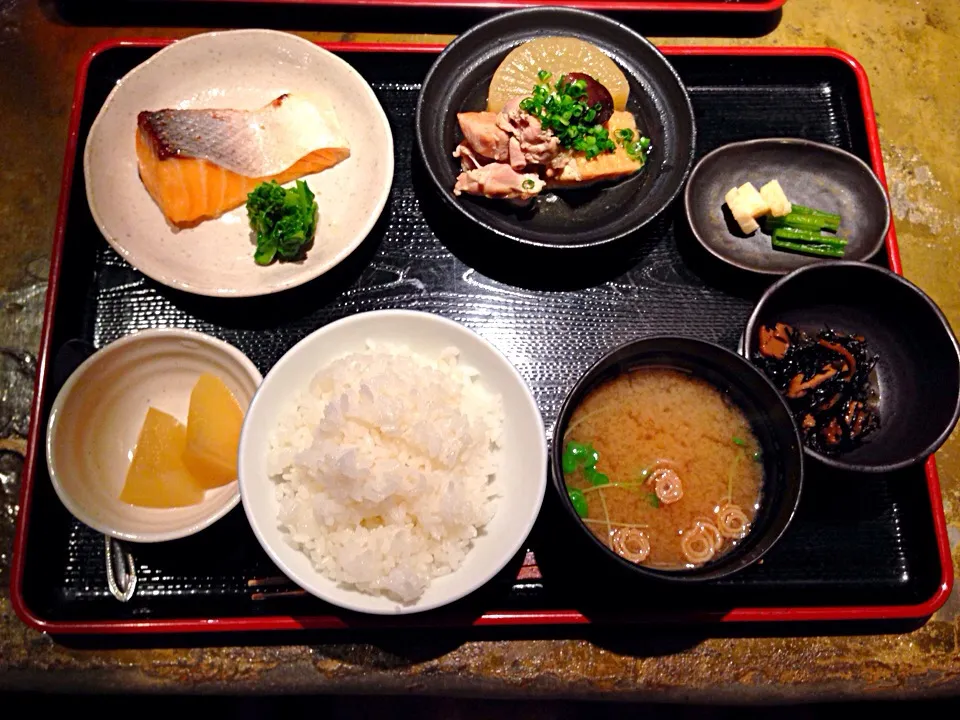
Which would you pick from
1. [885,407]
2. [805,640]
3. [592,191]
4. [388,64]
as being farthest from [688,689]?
[388,64]

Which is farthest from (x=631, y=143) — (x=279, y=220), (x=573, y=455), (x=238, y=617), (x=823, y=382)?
(x=238, y=617)

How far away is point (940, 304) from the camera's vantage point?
2.94 metres

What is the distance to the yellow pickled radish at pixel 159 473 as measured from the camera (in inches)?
90.4

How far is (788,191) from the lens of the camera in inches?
111

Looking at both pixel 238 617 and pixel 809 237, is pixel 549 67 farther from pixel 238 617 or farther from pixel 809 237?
pixel 238 617

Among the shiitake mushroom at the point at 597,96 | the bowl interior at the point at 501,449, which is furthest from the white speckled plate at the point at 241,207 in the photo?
the shiitake mushroom at the point at 597,96

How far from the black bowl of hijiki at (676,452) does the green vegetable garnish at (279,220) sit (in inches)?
49.0

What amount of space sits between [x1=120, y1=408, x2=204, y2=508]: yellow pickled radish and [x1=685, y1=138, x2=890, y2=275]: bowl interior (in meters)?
2.17

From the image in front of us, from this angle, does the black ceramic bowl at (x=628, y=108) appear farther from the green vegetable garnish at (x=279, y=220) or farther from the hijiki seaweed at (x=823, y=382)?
the hijiki seaweed at (x=823, y=382)

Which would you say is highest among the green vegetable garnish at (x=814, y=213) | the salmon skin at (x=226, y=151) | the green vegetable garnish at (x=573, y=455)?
the green vegetable garnish at (x=814, y=213)

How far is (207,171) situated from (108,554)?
1.49 meters

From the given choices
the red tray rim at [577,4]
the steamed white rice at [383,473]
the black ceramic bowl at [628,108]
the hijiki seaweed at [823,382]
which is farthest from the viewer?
the red tray rim at [577,4]

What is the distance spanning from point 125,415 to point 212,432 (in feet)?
1.42

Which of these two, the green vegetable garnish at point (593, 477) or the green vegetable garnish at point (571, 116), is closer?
the green vegetable garnish at point (593, 477)
